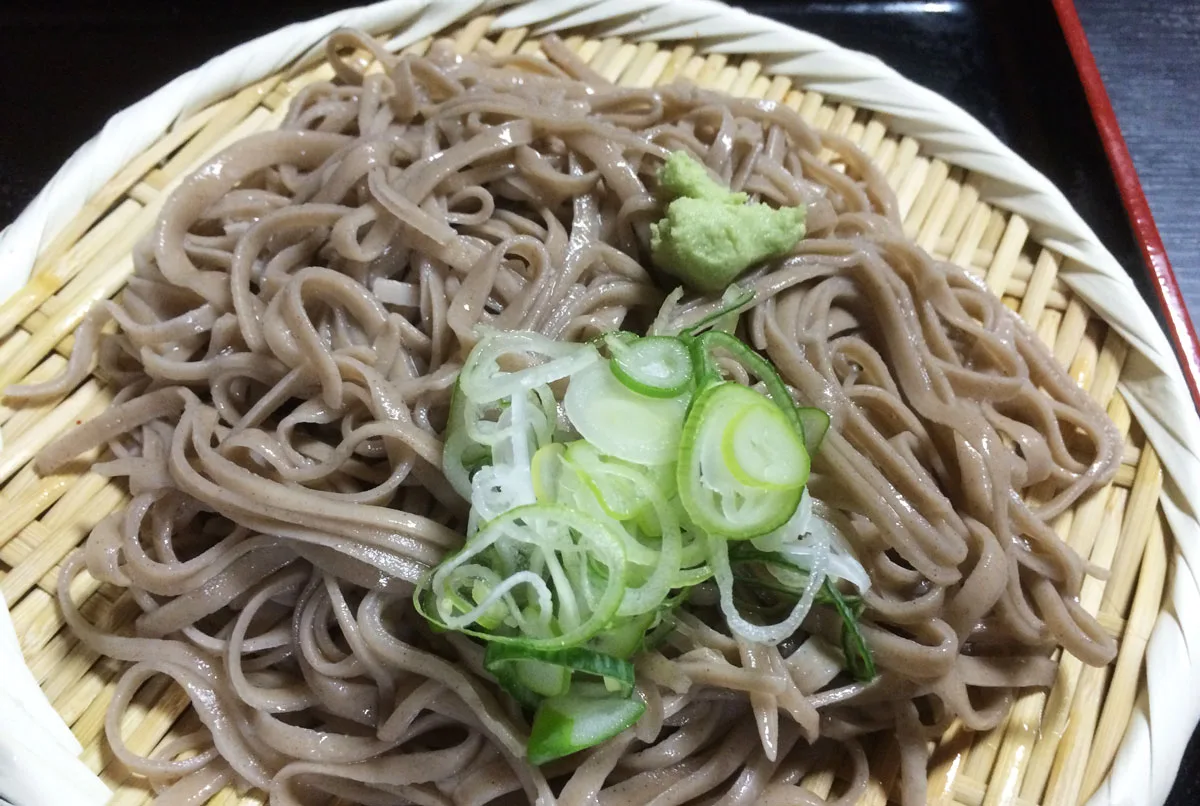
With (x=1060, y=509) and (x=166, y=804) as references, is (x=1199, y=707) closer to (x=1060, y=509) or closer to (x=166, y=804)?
(x=1060, y=509)

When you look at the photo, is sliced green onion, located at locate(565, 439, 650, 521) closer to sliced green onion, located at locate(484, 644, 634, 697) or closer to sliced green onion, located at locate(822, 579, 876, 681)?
sliced green onion, located at locate(484, 644, 634, 697)

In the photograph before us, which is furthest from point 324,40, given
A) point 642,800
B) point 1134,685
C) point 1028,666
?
point 1134,685

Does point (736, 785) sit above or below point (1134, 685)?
above

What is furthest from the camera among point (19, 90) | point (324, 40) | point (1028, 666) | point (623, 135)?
point (19, 90)

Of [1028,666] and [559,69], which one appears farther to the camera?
[559,69]

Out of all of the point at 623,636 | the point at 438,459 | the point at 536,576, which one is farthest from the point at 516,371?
the point at 623,636

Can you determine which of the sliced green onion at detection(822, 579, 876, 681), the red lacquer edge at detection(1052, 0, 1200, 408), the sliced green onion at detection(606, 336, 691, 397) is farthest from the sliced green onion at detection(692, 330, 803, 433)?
the red lacquer edge at detection(1052, 0, 1200, 408)

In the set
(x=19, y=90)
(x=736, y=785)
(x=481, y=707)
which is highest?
(x=19, y=90)

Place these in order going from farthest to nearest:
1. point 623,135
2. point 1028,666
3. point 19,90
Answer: point 19,90 < point 623,135 < point 1028,666
